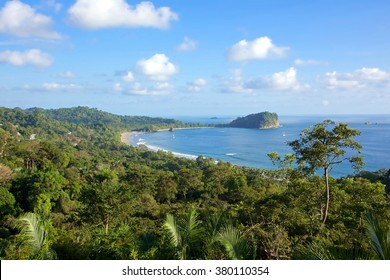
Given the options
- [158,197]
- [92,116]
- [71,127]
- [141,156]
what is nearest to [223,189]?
[158,197]

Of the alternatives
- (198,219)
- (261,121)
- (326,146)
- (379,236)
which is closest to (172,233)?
(198,219)

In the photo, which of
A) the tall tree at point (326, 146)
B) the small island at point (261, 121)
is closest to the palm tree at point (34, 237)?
the tall tree at point (326, 146)

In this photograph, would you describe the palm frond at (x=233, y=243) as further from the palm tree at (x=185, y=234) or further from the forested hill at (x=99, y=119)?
the forested hill at (x=99, y=119)

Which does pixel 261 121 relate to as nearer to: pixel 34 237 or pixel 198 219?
pixel 198 219

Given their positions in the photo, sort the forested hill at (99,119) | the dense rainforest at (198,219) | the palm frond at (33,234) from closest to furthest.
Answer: the dense rainforest at (198,219) → the palm frond at (33,234) → the forested hill at (99,119)

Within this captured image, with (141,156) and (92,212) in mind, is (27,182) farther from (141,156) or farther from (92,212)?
(141,156)

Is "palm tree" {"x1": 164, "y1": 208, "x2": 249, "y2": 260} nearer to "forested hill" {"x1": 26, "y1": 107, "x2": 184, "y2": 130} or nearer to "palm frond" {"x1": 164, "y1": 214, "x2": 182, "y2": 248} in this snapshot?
"palm frond" {"x1": 164, "y1": 214, "x2": 182, "y2": 248}
